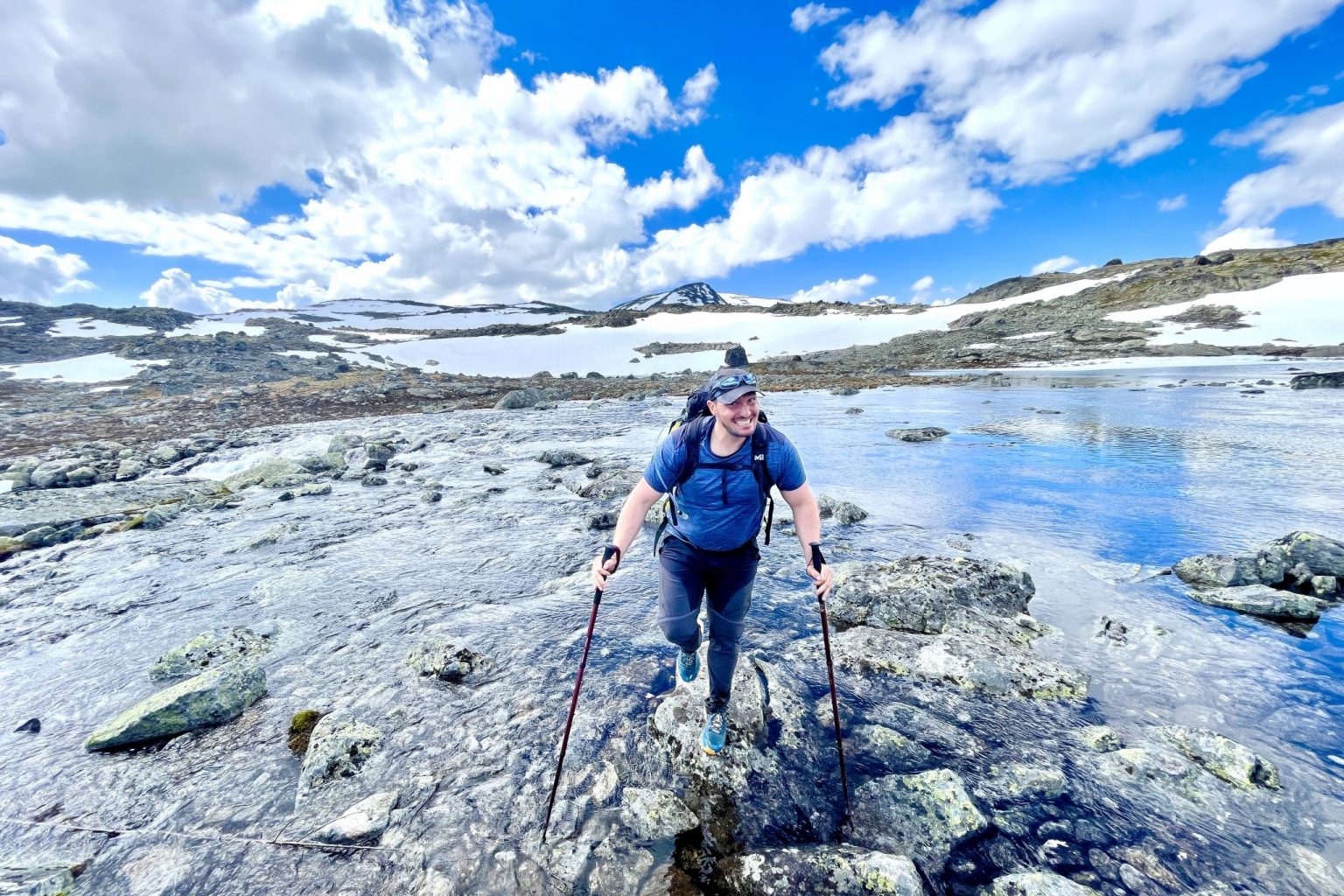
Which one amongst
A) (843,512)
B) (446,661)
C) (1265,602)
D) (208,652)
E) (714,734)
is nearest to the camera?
(714,734)

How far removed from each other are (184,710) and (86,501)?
13144mm

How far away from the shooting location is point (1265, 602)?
6.20 metres

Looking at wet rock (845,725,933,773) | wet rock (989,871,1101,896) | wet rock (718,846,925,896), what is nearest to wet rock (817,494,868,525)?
wet rock (845,725,933,773)

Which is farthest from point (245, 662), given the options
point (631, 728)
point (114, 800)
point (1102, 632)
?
point (1102, 632)

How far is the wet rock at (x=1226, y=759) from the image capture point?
151 inches

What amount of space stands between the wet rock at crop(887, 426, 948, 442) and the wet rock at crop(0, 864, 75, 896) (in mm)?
19791

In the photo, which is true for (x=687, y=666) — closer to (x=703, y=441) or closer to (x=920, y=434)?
(x=703, y=441)

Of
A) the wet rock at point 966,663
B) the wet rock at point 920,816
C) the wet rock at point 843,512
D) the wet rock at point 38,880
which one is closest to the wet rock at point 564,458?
the wet rock at point 843,512

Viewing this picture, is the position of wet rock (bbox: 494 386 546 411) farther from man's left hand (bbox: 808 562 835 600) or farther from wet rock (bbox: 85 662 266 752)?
man's left hand (bbox: 808 562 835 600)

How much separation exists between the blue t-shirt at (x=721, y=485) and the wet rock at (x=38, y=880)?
4.71 meters

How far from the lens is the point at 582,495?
41.4ft

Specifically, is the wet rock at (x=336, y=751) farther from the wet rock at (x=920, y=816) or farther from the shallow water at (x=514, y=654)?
the wet rock at (x=920, y=816)

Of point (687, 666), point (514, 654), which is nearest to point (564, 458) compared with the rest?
point (514, 654)

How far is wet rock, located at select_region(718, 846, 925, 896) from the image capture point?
3074 mm
